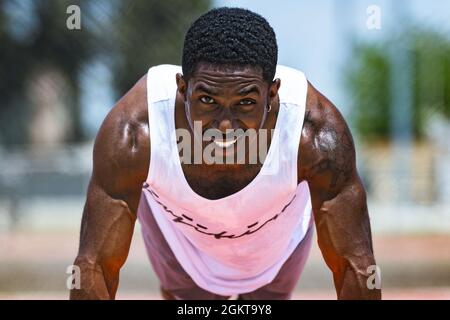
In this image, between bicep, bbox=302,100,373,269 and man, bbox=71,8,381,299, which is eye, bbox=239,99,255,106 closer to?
man, bbox=71,8,381,299

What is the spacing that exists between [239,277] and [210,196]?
2.55ft

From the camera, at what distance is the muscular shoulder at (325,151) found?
270 cm

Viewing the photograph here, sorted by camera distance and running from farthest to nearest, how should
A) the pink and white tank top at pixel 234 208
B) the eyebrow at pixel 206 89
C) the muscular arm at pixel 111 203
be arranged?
the pink and white tank top at pixel 234 208 → the muscular arm at pixel 111 203 → the eyebrow at pixel 206 89

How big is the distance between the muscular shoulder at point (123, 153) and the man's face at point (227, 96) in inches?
9.6

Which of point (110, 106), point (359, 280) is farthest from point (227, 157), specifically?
point (110, 106)

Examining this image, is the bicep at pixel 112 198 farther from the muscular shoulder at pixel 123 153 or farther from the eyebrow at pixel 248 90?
the eyebrow at pixel 248 90

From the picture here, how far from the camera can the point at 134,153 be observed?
2705mm

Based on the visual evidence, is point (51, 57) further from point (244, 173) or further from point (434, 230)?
point (244, 173)

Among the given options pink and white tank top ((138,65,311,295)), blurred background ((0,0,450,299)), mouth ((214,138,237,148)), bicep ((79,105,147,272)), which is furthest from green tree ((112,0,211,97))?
mouth ((214,138,237,148))

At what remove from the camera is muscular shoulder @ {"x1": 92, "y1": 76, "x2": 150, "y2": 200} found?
2.67m

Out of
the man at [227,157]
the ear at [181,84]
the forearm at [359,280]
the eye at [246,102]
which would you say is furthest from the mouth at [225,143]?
the forearm at [359,280]

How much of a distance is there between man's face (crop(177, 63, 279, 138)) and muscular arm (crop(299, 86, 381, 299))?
0.25m
